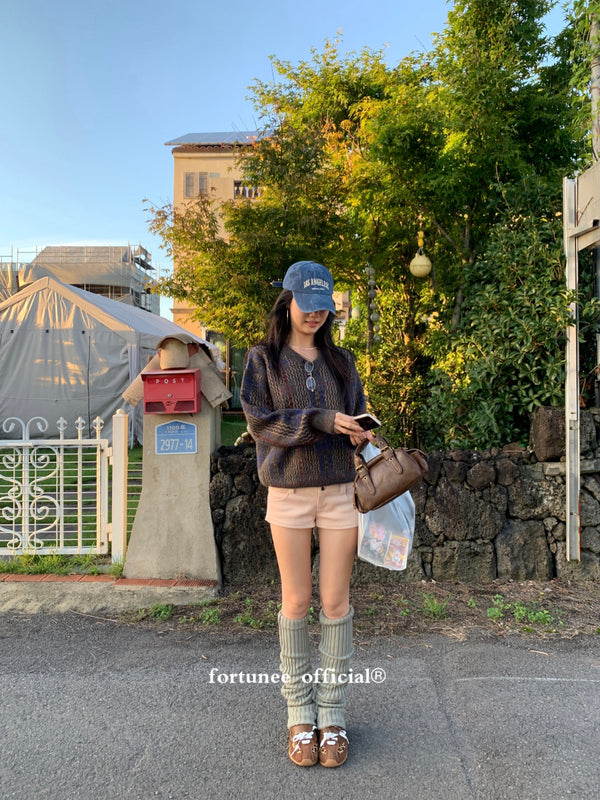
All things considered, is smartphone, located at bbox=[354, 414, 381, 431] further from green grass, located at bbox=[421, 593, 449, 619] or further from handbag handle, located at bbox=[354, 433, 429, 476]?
green grass, located at bbox=[421, 593, 449, 619]

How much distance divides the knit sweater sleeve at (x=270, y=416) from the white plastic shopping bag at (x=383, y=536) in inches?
9.2

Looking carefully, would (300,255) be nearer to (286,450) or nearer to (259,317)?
(259,317)

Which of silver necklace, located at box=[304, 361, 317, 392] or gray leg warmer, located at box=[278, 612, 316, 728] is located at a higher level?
silver necklace, located at box=[304, 361, 317, 392]

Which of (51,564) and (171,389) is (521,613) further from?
(51,564)

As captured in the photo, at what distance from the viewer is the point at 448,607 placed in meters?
3.85

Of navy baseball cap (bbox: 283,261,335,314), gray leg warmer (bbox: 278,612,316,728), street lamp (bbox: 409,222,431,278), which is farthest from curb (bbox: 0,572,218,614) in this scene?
street lamp (bbox: 409,222,431,278)

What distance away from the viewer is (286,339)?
251 cm

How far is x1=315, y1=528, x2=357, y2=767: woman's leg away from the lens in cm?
230

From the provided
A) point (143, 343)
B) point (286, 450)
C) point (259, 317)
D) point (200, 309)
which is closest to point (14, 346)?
point (143, 343)

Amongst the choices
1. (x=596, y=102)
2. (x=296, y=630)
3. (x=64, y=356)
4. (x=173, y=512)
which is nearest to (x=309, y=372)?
(x=296, y=630)

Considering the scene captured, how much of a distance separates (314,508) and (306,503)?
0.04 meters

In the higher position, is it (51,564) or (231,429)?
(231,429)

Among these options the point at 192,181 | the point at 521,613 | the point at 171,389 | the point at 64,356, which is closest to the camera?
the point at 521,613

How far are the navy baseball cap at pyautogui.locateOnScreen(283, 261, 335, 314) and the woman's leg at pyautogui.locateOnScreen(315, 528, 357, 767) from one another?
0.89 metres
